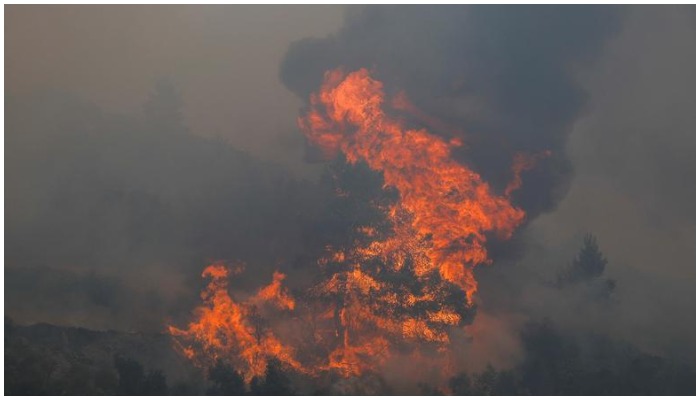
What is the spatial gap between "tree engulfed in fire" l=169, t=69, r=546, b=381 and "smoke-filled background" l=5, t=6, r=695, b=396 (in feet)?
2.87

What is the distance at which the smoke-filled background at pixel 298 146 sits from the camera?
30.5 metres

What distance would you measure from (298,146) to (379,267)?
7.94 metres

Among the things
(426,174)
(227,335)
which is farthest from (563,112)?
(227,335)

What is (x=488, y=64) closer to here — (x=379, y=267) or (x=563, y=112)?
(x=563, y=112)

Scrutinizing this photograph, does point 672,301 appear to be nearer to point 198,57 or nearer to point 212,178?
point 212,178

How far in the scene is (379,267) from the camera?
94.2 feet

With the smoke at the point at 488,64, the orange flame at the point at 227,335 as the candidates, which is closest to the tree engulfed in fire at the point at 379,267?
the orange flame at the point at 227,335

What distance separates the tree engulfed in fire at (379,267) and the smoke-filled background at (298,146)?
2.87ft

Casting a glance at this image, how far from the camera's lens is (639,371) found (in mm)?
29422

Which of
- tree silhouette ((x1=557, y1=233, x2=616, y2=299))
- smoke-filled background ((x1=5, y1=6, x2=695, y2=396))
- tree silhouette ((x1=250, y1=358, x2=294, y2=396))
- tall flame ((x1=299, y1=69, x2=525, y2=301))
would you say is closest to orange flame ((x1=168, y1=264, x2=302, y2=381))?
tree silhouette ((x1=250, y1=358, x2=294, y2=396))

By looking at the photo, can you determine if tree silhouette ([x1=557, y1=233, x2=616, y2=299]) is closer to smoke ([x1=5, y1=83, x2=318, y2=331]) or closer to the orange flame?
smoke ([x1=5, y1=83, x2=318, y2=331])

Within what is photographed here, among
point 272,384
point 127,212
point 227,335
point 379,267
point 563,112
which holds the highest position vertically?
point 563,112

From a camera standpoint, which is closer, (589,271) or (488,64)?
(488,64)

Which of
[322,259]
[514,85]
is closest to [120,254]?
[322,259]
